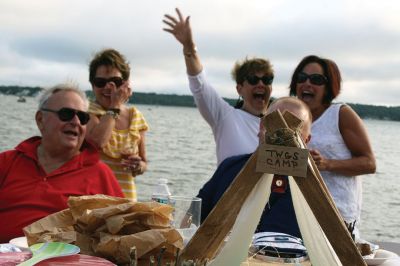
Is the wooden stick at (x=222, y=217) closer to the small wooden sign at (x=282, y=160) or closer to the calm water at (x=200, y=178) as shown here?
the small wooden sign at (x=282, y=160)

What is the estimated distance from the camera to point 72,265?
58.2 inches

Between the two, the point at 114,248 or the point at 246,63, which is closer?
the point at 114,248

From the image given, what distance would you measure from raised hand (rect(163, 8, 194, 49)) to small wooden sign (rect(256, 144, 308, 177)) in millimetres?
3129

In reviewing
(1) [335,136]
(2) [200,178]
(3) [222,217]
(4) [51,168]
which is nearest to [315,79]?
(1) [335,136]

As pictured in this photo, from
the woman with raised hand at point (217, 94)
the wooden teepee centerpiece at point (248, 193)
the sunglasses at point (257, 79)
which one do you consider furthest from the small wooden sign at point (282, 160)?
the sunglasses at point (257, 79)

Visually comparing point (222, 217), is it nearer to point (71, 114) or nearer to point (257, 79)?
point (71, 114)

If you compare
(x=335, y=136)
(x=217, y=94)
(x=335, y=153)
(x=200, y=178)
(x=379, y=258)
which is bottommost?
(x=200, y=178)

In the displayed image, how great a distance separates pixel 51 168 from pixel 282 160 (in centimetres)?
212

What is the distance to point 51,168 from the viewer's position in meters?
3.13

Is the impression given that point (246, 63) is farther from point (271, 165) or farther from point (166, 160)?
point (166, 160)

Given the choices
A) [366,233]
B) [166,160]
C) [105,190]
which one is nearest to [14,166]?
[105,190]

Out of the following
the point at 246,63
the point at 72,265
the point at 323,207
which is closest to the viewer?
the point at 323,207

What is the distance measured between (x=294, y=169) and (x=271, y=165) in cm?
6

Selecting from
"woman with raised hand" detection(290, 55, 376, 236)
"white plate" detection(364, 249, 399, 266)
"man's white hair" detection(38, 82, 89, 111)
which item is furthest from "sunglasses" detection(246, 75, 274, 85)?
"white plate" detection(364, 249, 399, 266)
